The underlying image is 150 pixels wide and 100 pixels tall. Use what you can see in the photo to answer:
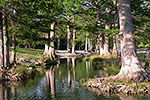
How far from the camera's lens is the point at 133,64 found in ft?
43.6

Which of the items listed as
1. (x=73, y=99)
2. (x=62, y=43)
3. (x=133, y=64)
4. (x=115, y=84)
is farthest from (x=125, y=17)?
(x=62, y=43)

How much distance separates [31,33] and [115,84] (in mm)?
7577

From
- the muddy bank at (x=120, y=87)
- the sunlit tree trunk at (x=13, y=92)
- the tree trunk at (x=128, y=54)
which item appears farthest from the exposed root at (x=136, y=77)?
the sunlit tree trunk at (x=13, y=92)

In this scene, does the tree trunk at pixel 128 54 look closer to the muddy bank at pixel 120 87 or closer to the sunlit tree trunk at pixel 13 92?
the muddy bank at pixel 120 87

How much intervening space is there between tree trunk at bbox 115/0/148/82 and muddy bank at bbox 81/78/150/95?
88 cm

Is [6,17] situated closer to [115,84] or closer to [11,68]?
[11,68]

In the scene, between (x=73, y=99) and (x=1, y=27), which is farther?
(x=1, y=27)

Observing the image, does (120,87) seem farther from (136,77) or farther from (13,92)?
(13,92)

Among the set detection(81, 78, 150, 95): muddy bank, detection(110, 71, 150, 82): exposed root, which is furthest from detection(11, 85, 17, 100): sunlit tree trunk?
detection(110, 71, 150, 82): exposed root

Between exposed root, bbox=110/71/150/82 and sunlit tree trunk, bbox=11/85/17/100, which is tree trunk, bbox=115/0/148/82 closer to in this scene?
exposed root, bbox=110/71/150/82

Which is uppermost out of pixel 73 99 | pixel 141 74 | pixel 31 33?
pixel 31 33

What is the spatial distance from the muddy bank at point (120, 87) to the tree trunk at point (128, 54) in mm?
877

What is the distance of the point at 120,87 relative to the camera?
40.5 feet

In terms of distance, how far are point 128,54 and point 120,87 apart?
2.33 meters
